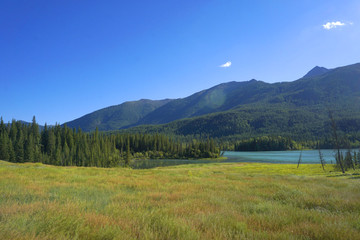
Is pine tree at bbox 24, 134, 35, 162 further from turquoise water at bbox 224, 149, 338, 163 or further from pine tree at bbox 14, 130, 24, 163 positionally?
turquoise water at bbox 224, 149, 338, 163

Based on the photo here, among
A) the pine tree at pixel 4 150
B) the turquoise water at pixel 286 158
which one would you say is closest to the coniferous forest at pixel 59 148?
the pine tree at pixel 4 150

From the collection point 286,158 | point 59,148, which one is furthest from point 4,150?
point 286,158

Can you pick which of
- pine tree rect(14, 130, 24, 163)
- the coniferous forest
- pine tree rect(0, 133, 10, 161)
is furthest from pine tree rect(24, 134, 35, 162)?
pine tree rect(0, 133, 10, 161)

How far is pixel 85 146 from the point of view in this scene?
294ft

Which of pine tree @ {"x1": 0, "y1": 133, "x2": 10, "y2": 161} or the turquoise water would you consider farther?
the turquoise water

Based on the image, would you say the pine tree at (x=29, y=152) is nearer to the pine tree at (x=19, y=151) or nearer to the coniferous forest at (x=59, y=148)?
the coniferous forest at (x=59, y=148)

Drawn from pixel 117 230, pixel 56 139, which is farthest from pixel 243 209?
pixel 56 139

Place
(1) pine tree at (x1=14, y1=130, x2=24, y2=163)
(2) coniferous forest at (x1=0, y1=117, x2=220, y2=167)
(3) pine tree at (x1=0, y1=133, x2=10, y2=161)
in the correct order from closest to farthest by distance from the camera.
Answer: (3) pine tree at (x1=0, y1=133, x2=10, y2=161) < (1) pine tree at (x1=14, y1=130, x2=24, y2=163) < (2) coniferous forest at (x1=0, y1=117, x2=220, y2=167)

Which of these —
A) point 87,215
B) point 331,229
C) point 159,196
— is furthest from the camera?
point 159,196

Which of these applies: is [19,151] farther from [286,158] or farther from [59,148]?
[286,158]

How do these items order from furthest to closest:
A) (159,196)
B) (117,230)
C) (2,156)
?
1. (2,156)
2. (159,196)
3. (117,230)

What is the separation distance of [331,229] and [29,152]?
305 feet

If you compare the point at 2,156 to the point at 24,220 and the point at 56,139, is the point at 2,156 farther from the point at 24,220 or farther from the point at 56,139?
the point at 24,220

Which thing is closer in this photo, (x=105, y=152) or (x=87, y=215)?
(x=87, y=215)
